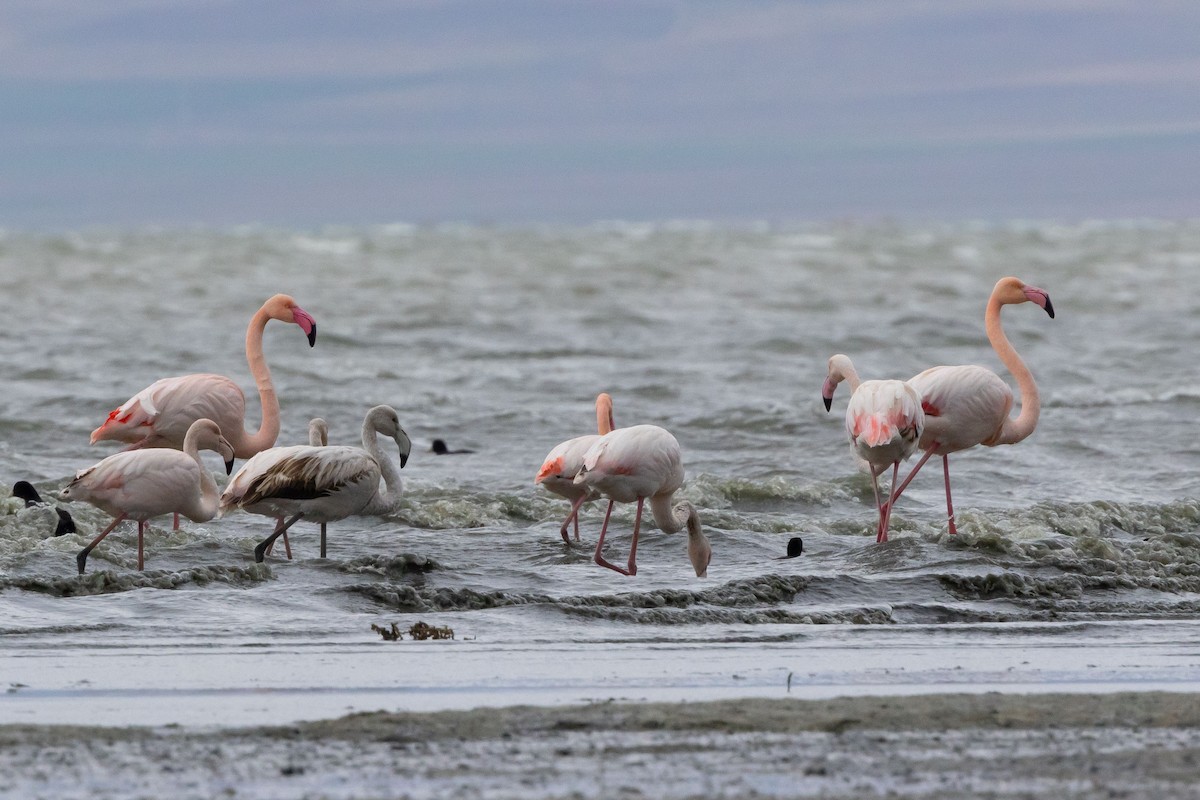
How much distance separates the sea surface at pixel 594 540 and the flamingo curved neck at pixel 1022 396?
495mm

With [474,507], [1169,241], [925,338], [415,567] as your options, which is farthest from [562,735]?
[1169,241]

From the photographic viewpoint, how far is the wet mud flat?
13.4 feet

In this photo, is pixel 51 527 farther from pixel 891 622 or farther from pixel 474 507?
pixel 891 622

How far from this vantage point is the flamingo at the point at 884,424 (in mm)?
9367

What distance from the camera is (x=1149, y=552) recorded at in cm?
905

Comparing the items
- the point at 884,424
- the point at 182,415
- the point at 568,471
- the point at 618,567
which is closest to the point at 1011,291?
the point at 884,424

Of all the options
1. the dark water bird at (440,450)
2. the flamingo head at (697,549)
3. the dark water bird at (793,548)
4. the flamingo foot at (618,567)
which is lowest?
the flamingo foot at (618,567)

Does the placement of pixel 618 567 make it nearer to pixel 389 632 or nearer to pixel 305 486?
pixel 305 486

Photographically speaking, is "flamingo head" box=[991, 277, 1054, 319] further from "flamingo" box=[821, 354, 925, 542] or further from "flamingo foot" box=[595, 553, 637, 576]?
"flamingo foot" box=[595, 553, 637, 576]

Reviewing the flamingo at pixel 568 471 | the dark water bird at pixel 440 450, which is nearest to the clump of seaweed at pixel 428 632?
the flamingo at pixel 568 471

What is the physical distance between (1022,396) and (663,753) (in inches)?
280

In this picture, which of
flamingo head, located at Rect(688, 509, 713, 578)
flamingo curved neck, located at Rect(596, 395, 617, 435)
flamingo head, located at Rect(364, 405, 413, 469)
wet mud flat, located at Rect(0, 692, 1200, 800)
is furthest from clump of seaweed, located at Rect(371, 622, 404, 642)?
flamingo curved neck, located at Rect(596, 395, 617, 435)

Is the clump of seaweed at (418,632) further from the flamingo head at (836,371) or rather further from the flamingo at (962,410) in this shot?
the flamingo head at (836,371)

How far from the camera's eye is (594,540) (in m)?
9.72
